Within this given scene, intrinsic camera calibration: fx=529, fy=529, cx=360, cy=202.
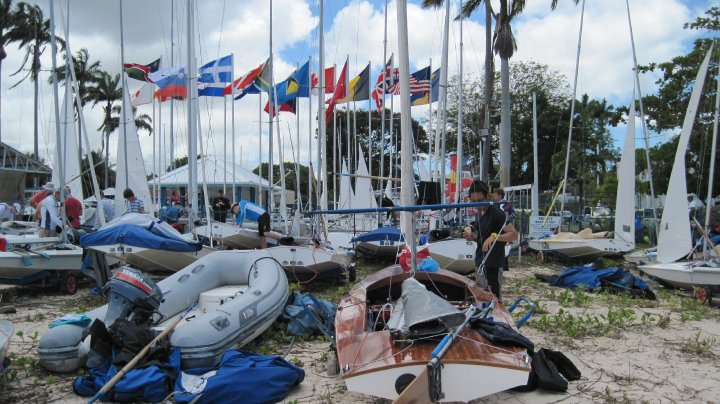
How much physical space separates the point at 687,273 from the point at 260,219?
7.66m

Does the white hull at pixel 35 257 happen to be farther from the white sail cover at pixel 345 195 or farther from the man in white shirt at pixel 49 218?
the white sail cover at pixel 345 195

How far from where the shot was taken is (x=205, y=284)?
6.82 meters

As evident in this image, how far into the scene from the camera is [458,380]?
3.42 meters

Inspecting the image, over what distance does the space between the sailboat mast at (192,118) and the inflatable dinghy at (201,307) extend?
389 cm

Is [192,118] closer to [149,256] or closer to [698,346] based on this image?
[149,256]

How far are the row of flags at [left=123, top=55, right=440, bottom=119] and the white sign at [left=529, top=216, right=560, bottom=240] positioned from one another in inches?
220

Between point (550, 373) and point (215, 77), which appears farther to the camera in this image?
point (215, 77)

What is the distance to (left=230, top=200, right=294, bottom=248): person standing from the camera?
10773mm

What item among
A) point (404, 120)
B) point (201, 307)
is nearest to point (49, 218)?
point (201, 307)

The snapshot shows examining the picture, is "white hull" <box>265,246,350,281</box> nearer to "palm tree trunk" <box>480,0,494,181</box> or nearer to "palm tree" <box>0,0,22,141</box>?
"palm tree trunk" <box>480,0,494,181</box>

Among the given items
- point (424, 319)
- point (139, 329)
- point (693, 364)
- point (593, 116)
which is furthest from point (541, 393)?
point (593, 116)

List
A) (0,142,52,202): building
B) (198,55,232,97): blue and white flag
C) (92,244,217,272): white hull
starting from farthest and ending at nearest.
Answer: (0,142,52,202): building
(198,55,232,97): blue and white flag
(92,244,217,272): white hull

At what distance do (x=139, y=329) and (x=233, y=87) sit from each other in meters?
13.6

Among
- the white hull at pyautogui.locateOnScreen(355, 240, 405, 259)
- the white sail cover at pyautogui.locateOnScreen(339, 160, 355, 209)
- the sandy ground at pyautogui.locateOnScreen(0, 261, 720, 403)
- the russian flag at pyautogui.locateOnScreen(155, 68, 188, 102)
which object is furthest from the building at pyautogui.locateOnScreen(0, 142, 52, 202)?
the white hull at pyautogui.locateOnScreen(355, 240, 405, 259)
